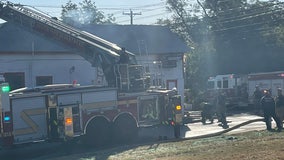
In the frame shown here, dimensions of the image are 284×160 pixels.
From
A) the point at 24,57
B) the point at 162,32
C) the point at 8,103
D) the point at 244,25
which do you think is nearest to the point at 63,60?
the point at 24,57

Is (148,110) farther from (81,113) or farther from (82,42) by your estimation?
(82,42)

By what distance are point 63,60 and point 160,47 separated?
598 cm

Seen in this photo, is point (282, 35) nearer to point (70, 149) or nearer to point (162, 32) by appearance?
point (162, 32)

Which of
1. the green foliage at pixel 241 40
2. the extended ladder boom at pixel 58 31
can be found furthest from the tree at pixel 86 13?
the extended ladder boom at pixel 58 31

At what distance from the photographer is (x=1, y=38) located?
22.9 metres

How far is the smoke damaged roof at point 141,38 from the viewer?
87.3 ft

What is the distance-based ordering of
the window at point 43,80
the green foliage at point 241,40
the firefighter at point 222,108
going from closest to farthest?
the firefighter at point 222,108 < the window at point 43,80 < the green foliage at point 241,40

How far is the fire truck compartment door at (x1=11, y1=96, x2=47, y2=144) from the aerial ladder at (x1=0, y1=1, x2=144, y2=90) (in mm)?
3160

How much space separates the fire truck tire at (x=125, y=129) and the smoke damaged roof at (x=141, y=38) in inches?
373

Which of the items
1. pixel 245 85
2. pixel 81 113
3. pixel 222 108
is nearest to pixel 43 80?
pixel 81 113

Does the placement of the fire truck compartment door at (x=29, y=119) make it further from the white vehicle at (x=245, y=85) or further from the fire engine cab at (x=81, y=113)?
the white vehicle at (x=245, y=85)

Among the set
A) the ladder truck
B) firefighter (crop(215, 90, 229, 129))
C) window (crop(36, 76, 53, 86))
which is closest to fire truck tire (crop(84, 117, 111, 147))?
Answer: the ladder truck

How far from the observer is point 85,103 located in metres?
15.4

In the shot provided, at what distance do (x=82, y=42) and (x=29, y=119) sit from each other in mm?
4172
